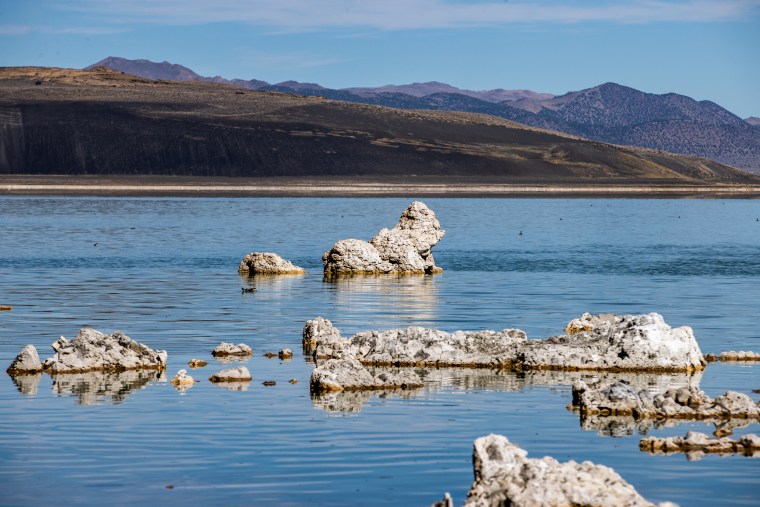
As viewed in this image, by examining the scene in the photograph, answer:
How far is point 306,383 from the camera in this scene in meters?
21.3

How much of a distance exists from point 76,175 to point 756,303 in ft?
504

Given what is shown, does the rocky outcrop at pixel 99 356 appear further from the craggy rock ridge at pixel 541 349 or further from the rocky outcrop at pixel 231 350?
the craggy rock ridge at pixel 541 349

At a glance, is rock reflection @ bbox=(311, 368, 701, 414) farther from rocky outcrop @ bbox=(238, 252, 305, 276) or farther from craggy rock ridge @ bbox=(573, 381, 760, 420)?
rocky outcrop @ bbox=(238, 252, 305, 276)

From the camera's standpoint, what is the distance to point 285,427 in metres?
17.7

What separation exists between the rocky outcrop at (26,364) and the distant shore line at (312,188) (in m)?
127

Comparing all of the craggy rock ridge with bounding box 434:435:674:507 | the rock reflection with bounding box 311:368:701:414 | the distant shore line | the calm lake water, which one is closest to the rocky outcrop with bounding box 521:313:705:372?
the rock reflection with bounding box 311:368:701:414

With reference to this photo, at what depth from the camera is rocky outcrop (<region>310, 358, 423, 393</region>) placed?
20609 mm

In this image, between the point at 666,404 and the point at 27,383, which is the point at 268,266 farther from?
the point at 666,404

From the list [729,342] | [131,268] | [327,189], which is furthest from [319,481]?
[327,189]

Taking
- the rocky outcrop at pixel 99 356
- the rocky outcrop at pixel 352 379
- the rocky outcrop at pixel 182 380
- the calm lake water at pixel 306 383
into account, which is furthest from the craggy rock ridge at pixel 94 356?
the rocky outcrop at pixel 352 379

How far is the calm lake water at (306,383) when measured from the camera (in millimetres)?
14664

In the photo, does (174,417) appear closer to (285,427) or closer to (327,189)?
(285,427)

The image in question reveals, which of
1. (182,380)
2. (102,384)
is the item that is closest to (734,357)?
(182,380)

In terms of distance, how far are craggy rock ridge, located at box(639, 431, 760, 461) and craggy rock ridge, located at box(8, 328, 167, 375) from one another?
9.36 m
